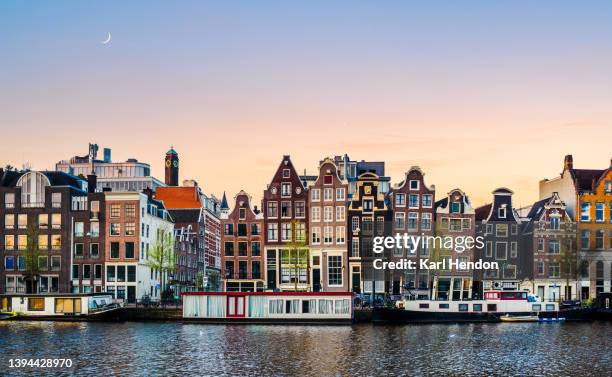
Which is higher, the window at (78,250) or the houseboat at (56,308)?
the window at (78,250)

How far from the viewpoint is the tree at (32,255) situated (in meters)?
115

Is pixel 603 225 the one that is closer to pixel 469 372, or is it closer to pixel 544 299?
pixel 544 299

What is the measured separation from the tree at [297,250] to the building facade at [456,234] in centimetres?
1758

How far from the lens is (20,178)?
4697 inches

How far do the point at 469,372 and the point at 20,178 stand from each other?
80.6 m

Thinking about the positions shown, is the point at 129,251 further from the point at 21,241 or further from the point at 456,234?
the point at 456,234

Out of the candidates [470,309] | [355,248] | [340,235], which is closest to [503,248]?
[355,248]

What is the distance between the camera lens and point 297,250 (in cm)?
11212

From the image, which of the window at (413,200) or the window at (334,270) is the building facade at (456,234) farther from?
the window at (334,270)

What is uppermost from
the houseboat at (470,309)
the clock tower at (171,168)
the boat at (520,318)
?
the clock tower at (171,168)

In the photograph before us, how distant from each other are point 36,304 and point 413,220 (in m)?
49.2

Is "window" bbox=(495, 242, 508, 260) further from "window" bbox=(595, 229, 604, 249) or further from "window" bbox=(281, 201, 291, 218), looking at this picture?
"window" bbox=(281, 201, 291, 218)

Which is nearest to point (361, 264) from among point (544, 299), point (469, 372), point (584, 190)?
point (544, 299)

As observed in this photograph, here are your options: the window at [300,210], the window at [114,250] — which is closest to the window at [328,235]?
the window at [300,210]
